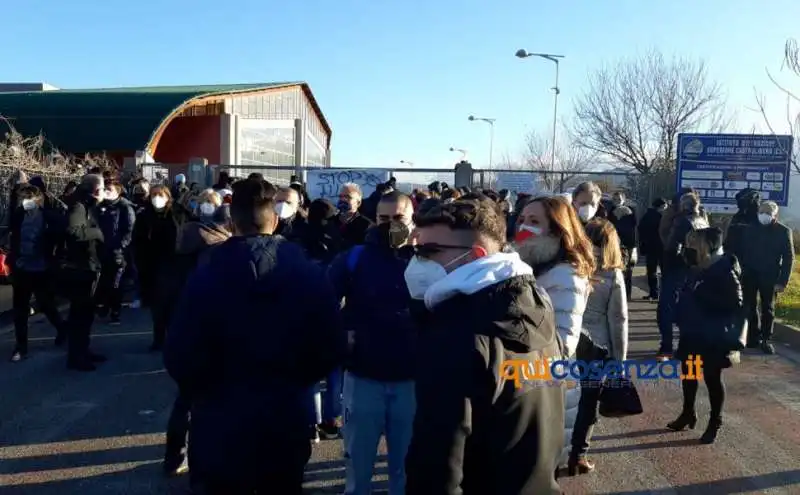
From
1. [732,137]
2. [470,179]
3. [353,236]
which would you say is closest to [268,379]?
[353,236]

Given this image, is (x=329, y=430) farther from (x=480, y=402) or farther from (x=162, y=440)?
(x=480, y=402)

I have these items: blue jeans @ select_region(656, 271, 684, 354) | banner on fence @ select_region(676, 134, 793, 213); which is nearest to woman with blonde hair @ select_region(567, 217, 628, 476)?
blue jeans @ select_region(656, 271, 684, 354)

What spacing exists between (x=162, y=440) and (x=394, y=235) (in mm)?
2988

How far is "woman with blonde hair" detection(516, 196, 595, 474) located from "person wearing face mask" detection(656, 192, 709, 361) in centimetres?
519

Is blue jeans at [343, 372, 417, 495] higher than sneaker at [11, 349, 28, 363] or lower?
higher

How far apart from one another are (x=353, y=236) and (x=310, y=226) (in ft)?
1.46

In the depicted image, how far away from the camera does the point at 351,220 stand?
5938mm

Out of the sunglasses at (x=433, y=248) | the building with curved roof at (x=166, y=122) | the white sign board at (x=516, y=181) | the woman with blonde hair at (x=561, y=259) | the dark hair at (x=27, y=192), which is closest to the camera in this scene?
the sunglasses at (x=433, y=248)

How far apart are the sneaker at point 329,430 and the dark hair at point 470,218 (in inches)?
151

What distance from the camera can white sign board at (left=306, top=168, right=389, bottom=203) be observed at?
1620 centimetres

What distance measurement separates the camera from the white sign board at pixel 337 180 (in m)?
16.2

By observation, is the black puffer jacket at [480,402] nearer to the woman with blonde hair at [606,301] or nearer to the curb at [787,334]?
the woman with blonde hair at [606,301]

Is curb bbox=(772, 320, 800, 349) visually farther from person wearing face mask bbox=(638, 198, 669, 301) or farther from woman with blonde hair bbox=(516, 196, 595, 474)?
woman with blonde hair bbox=(516, 196, 595, 474)

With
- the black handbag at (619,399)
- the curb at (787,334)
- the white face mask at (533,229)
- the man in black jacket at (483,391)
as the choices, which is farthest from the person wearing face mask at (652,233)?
the man in black jacket at (483,391)
